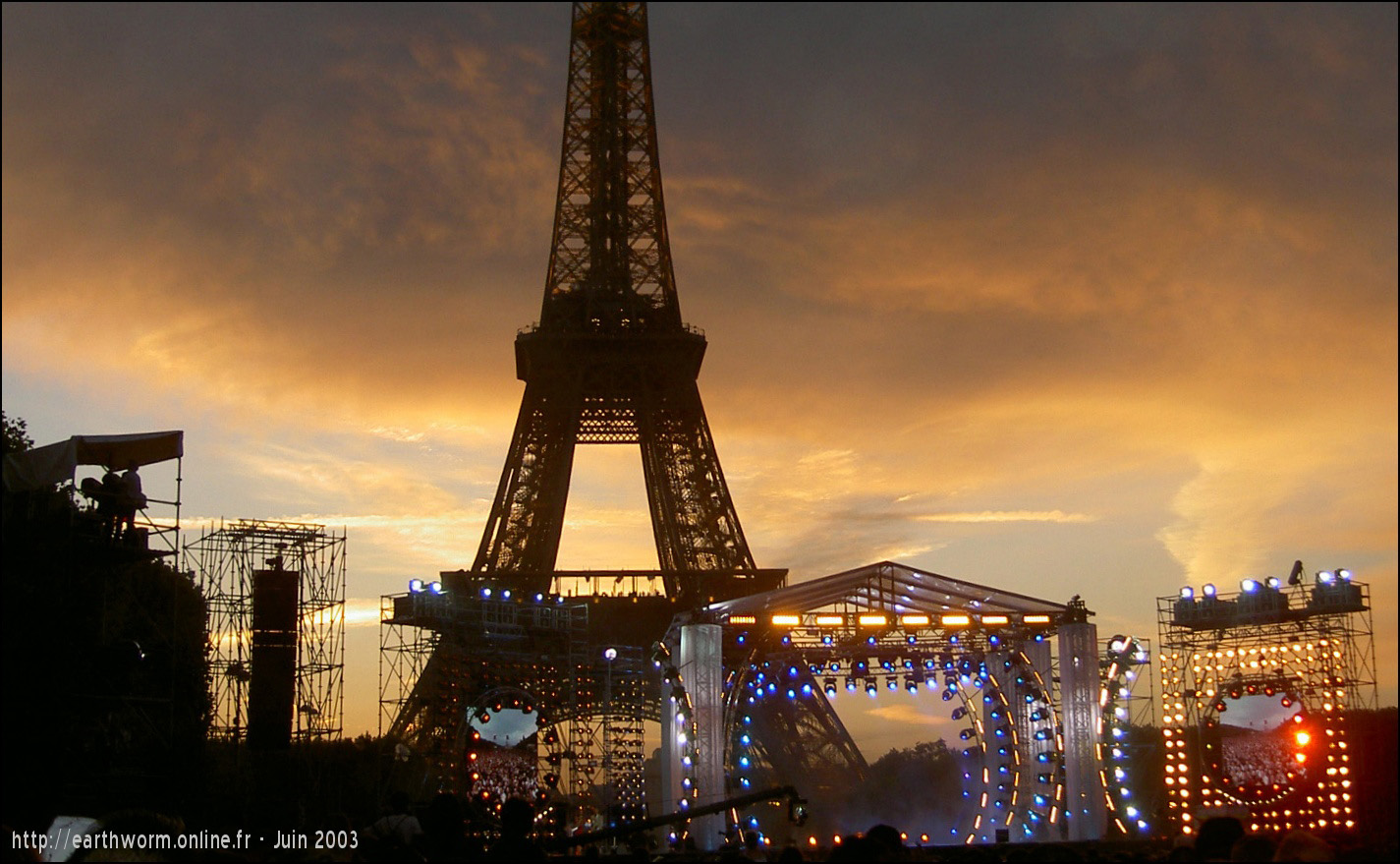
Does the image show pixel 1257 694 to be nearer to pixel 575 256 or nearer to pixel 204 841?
pixel 204 841

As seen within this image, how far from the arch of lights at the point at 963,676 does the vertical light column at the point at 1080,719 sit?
70 centimetres

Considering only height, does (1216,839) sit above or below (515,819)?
below

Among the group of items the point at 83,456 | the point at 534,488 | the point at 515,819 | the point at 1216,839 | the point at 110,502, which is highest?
the point at 534,488

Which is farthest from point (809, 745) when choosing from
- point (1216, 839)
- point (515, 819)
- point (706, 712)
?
point (515, 819)

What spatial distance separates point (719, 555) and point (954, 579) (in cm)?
1722

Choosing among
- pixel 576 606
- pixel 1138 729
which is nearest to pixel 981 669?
pixel 576 606

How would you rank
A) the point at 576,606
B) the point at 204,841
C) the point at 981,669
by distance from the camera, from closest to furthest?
the point at 204,841 < the point at 981,669 < the point at 576,606

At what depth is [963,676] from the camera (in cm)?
3262

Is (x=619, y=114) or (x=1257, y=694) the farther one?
(x=619, y=114)

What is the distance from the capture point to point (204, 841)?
18875mm

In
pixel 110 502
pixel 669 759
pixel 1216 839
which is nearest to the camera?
pixel 1216 839

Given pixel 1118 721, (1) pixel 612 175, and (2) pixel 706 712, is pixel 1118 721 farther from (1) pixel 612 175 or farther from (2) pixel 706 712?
(1) pixel 612 175

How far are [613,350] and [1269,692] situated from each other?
2335cm

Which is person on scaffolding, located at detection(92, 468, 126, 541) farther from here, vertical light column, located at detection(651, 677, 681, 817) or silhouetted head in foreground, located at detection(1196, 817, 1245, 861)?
silhouetted head in foreground, located at detection(1196, 817, 1245, 861)
